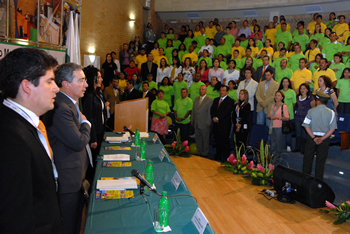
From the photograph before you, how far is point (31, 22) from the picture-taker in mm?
4258

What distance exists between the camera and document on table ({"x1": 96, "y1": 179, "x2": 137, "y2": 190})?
2.10m

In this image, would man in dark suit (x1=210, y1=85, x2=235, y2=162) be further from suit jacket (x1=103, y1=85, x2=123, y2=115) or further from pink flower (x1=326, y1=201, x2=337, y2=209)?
pink flower (x1=326, y1=201, x2=337, y2=209)

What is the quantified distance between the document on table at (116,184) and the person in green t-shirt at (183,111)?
4591 mm

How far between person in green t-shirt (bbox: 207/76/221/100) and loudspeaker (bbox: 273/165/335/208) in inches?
156

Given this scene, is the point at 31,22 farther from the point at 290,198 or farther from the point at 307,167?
the point at 307,167

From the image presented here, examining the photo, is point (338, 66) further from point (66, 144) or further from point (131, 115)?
point (66, 144)

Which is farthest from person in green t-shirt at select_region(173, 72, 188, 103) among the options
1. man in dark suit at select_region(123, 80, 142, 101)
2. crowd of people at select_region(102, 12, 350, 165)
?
man in dark suit at select_region(123, 80, 142, 101)

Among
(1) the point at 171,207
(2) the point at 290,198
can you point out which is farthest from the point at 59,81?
(2) the point at 290,198

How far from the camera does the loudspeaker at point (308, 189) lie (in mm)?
2768

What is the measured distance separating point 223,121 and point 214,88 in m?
1.08

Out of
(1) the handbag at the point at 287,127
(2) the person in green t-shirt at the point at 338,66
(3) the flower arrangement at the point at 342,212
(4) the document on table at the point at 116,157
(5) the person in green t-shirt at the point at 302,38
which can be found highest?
(5) the person in green t-shirt at the point at 302,38

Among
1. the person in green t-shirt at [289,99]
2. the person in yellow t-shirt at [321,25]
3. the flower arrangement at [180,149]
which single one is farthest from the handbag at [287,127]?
the person in yellow t-shirt at [321,25]

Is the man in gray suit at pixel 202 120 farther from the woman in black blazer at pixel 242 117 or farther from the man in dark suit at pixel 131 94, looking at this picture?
the man in dark suit at pixel 131 94

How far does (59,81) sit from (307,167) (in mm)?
4079
